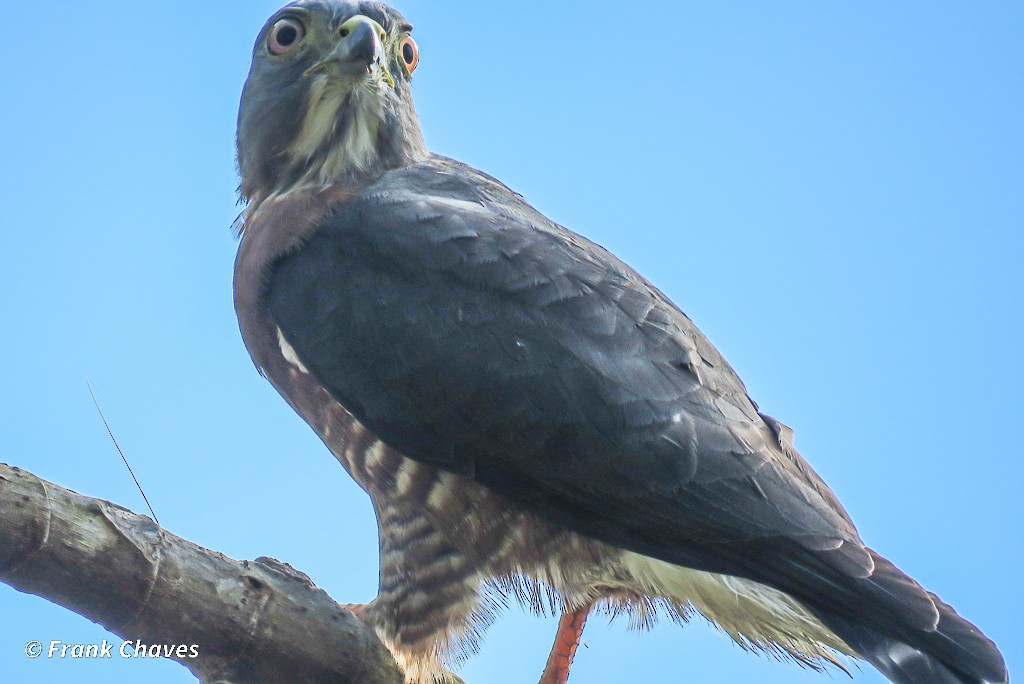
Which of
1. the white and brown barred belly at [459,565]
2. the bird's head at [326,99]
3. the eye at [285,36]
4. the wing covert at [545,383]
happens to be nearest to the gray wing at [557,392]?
the wing covert at [545,383]

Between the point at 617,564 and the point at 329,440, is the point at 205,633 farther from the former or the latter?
the point at 617,564

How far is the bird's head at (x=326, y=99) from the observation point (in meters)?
4.14

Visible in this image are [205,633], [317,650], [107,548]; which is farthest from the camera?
[317,650]

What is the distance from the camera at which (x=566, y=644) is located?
4.00m

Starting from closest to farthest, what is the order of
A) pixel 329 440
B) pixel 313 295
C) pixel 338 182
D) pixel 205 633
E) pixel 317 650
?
pixel 205 633
pixel 317 650
pixel 313 295
pixel 329 440
pixel 338 182

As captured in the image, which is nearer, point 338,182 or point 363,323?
point 363,323

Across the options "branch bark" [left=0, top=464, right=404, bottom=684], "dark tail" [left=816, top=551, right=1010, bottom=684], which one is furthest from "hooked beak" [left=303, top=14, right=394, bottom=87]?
"dark tail" [left=816, top=551, right=1010, bottom=684]

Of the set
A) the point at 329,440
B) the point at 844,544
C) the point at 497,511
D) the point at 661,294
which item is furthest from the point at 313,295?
the point at 844,544

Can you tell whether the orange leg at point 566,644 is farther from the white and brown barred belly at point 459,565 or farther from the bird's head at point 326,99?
the bird's head at point 326,99

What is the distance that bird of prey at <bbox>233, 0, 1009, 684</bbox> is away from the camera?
3.19 metres

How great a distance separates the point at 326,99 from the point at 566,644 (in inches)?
84.8

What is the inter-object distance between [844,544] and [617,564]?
692 millimetres

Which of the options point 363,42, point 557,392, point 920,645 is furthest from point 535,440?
point 363,42

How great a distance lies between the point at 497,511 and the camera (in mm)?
3480
